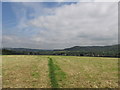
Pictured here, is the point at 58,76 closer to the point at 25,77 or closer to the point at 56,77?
the point at 56,77

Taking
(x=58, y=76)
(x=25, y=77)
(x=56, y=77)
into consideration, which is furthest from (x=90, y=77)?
(x=25, y=77)

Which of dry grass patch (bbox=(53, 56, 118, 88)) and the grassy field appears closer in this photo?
the grassy field

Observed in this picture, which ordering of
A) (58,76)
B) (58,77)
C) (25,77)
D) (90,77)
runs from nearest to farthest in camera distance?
(58,77), (25,77), (58,76), (90,77)

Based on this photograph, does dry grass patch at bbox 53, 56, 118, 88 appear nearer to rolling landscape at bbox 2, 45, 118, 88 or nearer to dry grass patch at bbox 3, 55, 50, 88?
rolling landscape at bbox 2, 45, 118, 88

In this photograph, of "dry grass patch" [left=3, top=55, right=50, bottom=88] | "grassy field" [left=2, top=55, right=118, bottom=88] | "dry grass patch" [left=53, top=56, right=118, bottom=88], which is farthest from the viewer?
"dry grass patch" [left=53, top=56, right=118, bottom=88]

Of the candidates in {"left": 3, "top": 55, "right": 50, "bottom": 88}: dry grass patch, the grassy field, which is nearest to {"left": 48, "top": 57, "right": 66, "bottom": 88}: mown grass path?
the grassy field

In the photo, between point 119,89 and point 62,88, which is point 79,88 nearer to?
point 62,88

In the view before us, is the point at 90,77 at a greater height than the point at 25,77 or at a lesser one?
lesser

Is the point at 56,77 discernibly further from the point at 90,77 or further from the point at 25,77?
the point at 90,77

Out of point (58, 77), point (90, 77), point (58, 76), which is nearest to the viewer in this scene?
point (58, 77)

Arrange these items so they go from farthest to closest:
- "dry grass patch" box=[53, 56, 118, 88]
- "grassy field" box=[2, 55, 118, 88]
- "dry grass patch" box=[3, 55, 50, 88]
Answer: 1. "dry grass patch" box=[53, 56, 118, 88]
2. "grassy field" box=[2, 55, 118, 88]
3. "dry grass patch" box=[3, 55, 50, 88]

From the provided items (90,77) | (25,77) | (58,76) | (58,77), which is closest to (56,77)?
(58,77)

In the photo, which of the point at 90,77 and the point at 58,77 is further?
the point at 90,77

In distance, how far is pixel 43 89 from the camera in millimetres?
11203
